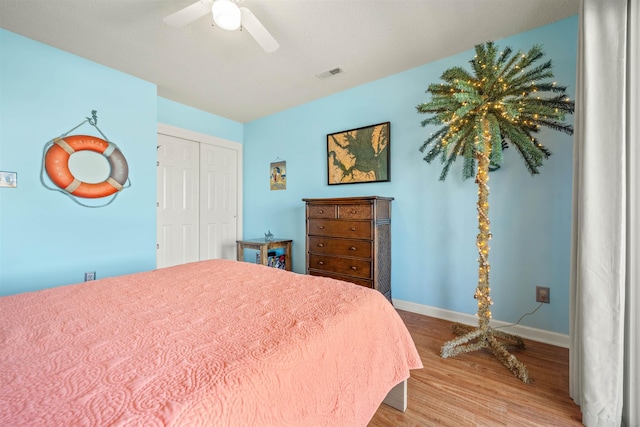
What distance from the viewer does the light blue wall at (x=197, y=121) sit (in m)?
3.53

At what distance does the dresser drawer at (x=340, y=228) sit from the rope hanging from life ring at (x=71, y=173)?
2.10 m

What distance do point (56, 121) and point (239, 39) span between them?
6.09ft

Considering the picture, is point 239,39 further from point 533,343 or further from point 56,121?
point 533,343

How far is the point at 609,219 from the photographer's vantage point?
1319 millimetres

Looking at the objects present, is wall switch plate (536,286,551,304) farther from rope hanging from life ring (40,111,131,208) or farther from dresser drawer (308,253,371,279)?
rope hanging from life ring (40,111,131,208)

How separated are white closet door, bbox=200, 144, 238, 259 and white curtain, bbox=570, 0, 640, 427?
403cm

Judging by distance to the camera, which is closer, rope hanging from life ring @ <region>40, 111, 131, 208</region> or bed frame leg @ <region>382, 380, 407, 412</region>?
bed frame leg @ <region>382, 380, 407, 412</region>

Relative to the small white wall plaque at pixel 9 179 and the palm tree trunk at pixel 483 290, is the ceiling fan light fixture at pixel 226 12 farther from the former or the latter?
the small white wall plaque at pixel 9 179

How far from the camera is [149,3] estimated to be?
1.91 meters

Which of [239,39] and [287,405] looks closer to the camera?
[287,405]

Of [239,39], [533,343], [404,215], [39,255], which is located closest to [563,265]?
[533,343]

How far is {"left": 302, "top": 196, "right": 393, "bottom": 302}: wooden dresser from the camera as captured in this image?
2645 millimetres

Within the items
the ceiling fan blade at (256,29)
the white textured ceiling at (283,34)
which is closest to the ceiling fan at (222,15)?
the ceiling fan blade at (256,29)

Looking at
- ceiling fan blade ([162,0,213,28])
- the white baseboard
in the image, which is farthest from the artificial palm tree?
ceiling fan blade ([162,0,213,28])
